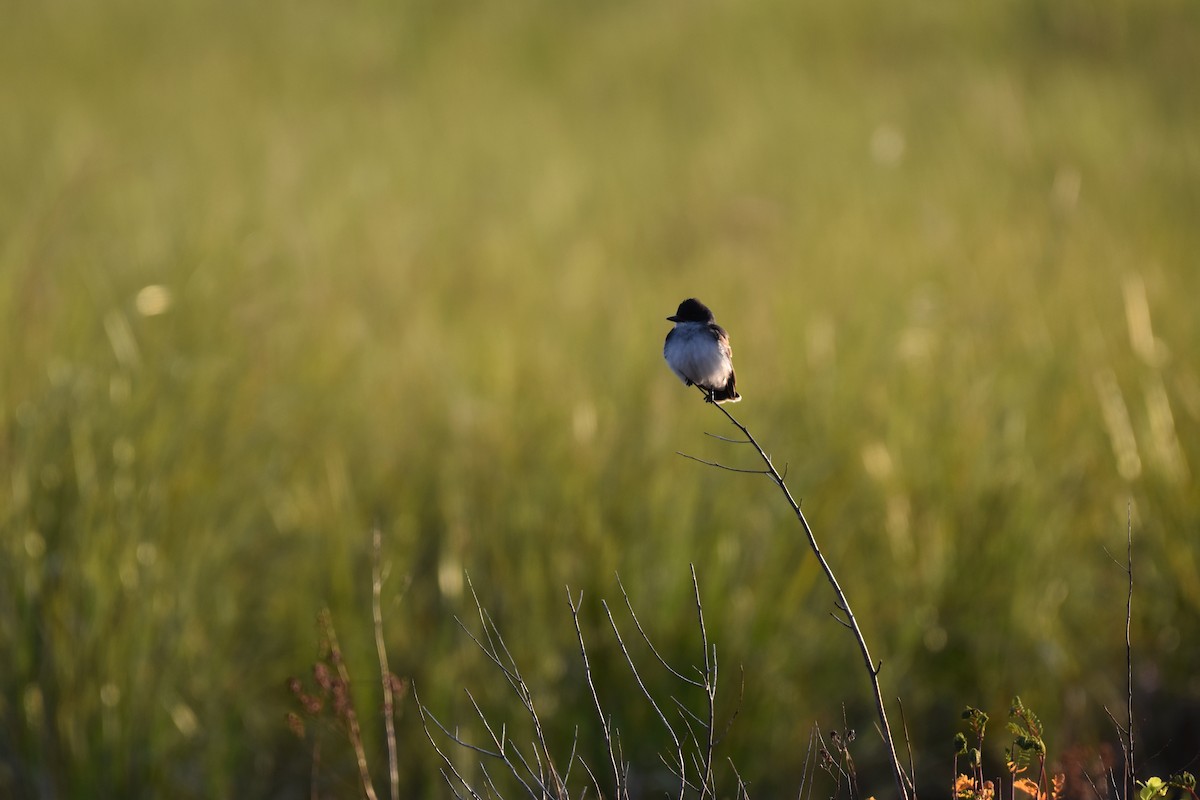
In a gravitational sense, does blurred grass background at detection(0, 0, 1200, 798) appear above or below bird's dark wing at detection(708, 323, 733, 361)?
below

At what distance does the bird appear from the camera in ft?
4.98

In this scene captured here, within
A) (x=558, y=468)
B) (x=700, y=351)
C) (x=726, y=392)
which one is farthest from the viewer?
(x=558, y=468)

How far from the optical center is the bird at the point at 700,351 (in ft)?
4.98

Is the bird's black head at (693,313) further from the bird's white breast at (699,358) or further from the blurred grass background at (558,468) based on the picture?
the blurred grass background at (558,468)

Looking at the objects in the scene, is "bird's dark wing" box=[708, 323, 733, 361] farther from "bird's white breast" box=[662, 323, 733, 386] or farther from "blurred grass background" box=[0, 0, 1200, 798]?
"blurred grass background" box=[0, 0, 1200, 798]

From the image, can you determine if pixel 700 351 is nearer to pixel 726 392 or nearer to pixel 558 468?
pixel 726 392

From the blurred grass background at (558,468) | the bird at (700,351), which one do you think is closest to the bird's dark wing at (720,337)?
the bird at (700,351)

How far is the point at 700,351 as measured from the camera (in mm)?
1519

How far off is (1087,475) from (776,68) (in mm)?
6488

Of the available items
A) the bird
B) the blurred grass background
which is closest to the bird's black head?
the bird

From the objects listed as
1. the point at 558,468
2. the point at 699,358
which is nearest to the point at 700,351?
the point at 699,358

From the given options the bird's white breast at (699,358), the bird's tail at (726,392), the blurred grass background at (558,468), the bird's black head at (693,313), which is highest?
the bird's black head at (693,313)

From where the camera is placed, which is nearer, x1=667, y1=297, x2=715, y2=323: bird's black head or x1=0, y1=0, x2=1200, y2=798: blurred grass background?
x1=667, y1=297, x2=715, y2=323: bird's black head

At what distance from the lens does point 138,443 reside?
124 inches
